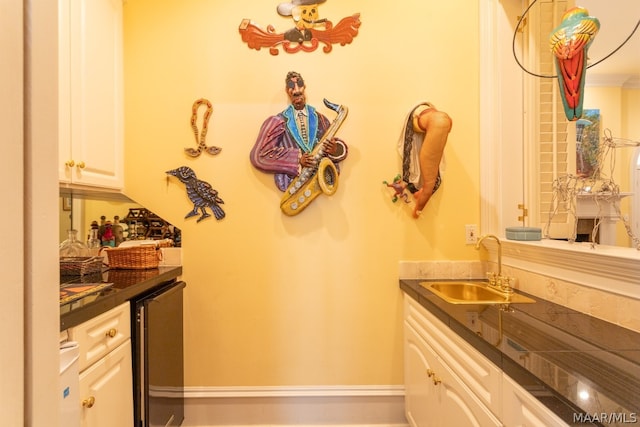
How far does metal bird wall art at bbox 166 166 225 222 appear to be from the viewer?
5.97 ft

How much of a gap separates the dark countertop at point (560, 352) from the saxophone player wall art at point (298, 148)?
0.90 m

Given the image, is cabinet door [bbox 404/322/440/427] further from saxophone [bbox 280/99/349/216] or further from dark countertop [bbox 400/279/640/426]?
saxophone [bbox 280/99/349/216]

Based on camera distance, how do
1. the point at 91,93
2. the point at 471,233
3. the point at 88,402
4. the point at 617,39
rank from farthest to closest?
the point at 617,39, the point at 471,233, the point at 91,93, the point at 88,402

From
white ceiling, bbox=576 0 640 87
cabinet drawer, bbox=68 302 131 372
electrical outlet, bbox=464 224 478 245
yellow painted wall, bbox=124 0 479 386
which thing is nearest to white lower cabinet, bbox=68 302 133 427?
cabinet drawer, bbox=68 302 131 372

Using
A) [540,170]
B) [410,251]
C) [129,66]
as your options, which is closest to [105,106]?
[129,66]

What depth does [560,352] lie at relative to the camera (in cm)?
86

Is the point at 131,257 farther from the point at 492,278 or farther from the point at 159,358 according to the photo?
the point at 492,278

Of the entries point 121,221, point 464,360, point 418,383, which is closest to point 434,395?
point 418,383

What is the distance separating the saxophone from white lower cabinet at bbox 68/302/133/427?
918 millimetres

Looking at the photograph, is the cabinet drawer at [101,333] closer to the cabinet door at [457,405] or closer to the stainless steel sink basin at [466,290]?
the cabinet door at [457,405]

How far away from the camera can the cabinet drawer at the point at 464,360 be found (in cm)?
92

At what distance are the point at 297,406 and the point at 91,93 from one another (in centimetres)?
193

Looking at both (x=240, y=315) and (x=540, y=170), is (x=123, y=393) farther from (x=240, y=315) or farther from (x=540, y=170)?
(x=540, y=170)
